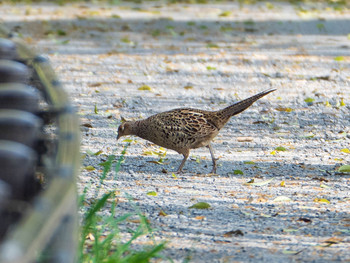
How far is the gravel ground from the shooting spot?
4120 millimetres

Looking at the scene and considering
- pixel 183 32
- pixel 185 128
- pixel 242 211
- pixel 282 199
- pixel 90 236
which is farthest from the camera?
pixel 183 32

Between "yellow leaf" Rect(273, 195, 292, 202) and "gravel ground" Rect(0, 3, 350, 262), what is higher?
"yellow leaf" Rect(273, 195, 292, 202)

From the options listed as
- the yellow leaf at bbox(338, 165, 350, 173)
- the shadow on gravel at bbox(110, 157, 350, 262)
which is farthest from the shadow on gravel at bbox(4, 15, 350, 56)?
the yellow leaf at bbox(338, 165, 350, 173)

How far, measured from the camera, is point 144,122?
5.70 m

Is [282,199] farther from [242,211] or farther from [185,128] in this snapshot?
[185,128]

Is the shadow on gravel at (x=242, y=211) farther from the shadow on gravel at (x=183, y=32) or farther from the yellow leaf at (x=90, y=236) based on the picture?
the shadow on gravel at (x=183, y=32)

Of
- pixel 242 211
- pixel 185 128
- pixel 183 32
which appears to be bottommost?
pixel 183 32

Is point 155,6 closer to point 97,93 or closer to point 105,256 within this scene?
point 97,93

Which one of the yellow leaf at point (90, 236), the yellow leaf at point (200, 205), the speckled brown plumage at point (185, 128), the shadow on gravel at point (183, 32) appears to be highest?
the speckled brown plumage at point (185, 128)

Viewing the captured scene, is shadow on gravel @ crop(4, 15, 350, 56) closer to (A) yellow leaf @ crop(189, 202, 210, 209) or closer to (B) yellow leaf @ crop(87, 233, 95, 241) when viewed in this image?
(A) yellow leaf @ crop(189, 202, 210, 209)

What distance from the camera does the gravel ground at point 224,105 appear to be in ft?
13.5

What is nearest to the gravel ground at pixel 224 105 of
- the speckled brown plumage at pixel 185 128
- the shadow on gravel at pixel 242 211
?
the shadow on gravel at pixel 242 211

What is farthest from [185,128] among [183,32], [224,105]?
[183,32]

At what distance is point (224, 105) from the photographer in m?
7.63
